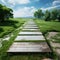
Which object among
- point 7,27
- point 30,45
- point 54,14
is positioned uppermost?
point 30,45

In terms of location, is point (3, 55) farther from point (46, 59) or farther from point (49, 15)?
point (49, 15)

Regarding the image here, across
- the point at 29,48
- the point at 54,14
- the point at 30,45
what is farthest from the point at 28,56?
the point at 54,14

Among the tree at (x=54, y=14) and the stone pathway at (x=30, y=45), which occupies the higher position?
the stone pathway at (x=30, y=45)

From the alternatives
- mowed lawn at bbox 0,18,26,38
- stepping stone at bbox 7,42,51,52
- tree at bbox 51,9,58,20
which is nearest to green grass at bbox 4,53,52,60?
stepping stone at bbox 7,42,51,52

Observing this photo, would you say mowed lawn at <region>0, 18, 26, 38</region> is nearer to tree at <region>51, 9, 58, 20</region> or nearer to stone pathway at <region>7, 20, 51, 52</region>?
stone pathway at <region>7, 20, 51, 52</region>

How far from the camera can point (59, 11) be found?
2203 inches

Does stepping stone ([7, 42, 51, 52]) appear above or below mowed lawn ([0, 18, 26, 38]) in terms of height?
above

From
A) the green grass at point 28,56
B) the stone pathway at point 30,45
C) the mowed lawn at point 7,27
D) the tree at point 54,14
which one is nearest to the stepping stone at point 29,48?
the stone pathway at point 30,45

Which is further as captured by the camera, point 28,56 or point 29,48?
point 29,48

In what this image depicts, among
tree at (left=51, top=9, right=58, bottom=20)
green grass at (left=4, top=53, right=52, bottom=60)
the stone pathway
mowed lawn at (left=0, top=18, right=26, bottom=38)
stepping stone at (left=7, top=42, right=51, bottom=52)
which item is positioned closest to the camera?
green grass at (left=4, top=53, right=52, bottom=60)

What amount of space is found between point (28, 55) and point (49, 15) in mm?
45703

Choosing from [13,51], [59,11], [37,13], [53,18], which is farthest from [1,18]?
[37,13]

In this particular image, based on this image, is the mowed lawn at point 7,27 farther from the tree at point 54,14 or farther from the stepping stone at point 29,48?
the tree at point 54,14

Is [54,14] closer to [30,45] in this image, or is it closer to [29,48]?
[30,45]
